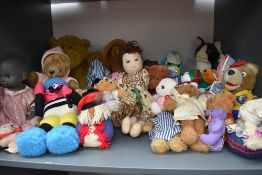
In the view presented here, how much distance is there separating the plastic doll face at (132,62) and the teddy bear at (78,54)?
17 cm

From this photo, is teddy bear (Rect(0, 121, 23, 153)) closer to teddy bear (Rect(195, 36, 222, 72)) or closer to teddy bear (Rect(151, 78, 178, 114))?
teddy bear (Rect(151, 78, 178, 114))

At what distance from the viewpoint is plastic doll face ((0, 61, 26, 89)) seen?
75 centimetres

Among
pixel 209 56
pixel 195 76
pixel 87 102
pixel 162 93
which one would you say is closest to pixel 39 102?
pixel 87 102

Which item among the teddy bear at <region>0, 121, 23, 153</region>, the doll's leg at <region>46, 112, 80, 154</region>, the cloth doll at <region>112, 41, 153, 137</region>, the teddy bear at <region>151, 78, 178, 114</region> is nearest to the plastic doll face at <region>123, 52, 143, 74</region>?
the cloth doll at <region>112, 41, 153, 137</region>

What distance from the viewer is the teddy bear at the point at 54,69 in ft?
2.87

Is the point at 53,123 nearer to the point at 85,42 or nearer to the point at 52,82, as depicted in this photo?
the point at 52,82

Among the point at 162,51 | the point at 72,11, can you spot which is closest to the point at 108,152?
the point at 162,51

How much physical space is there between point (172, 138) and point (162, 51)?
48cm

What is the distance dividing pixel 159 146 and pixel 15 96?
0.48 m

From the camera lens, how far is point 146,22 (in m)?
1.04

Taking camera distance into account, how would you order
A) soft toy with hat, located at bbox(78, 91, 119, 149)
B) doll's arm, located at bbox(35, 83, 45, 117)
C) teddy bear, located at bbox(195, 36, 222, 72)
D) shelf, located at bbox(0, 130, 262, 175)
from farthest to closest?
teddy bear, located at bbox(195, 36, 222, 72) → doll's arm, located at bbox(35, 83, 45, 117) → soft toy with hat, located at bbox(78, 91, 119, 149) → shelf, located at bbox(0, 130, 262, 175)

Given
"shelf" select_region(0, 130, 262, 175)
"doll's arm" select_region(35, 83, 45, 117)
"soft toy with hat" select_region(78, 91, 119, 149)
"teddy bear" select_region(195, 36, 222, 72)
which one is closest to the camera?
"shelf" select_region(0, 130, 262, 175)

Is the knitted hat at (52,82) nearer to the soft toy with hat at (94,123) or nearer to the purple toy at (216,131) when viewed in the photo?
the soft toy with hat at (94,123)

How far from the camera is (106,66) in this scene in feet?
3.22
